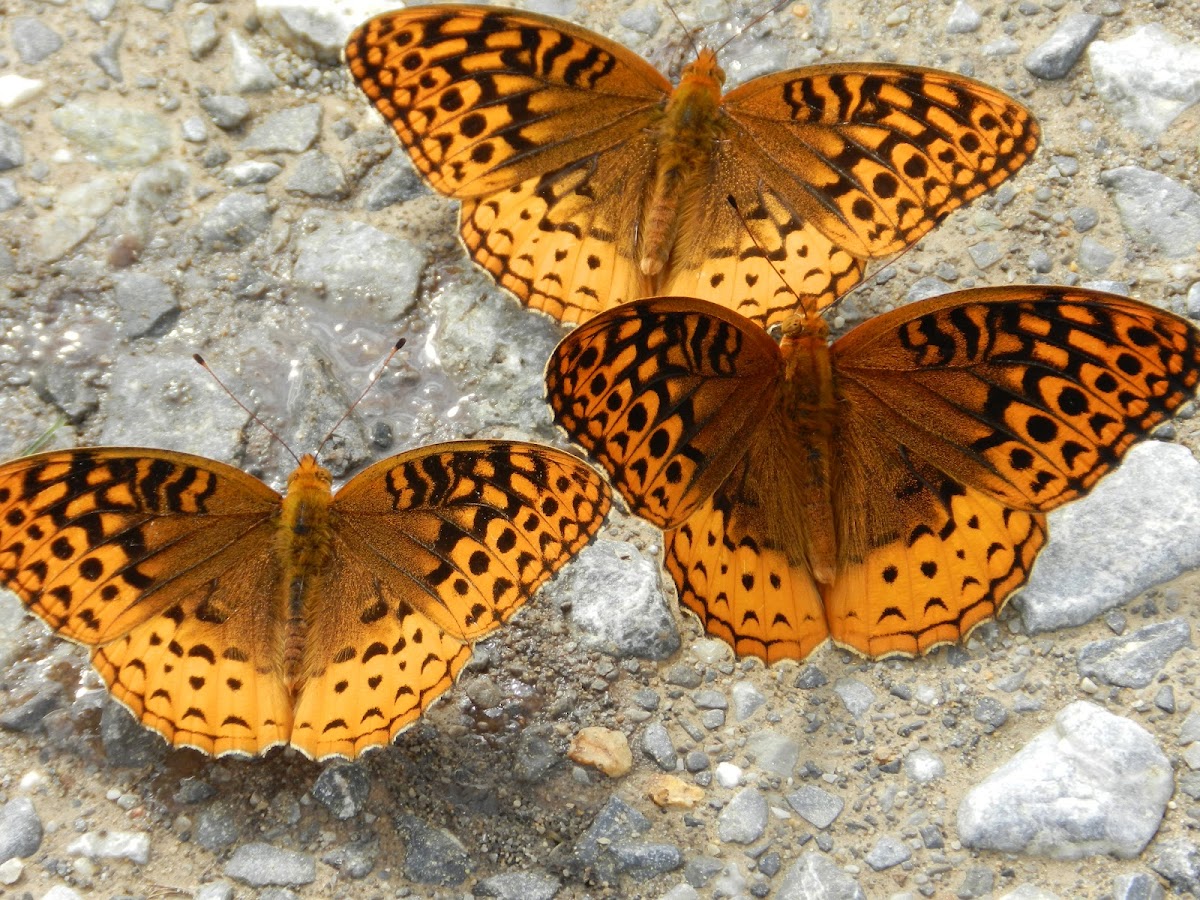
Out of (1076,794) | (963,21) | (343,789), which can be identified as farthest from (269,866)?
(963,21)

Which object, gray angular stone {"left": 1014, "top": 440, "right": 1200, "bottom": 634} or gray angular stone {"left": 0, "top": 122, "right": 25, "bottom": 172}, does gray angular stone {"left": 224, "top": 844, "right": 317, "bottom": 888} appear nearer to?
gray angular stone {"left": 1014, "top": 440, "right": 1200, "bottom": 634}

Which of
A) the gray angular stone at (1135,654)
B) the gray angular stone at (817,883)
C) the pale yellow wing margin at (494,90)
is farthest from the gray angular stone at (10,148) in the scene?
the gray angular stone at (1135,654)

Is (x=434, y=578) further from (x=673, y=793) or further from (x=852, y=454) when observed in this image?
(x=852, y=454)

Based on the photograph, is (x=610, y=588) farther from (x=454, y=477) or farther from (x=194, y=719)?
(x=194, y=719)

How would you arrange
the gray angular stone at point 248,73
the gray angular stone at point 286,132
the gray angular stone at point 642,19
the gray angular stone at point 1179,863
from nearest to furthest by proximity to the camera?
the gray angular stone at point 1179,863 < the gray angular stone at point 286,132 < the gray angular stone at point 248,73 < the gray angular stone at point 642,19

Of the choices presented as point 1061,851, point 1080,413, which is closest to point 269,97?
point 1080,413

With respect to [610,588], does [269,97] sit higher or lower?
higher

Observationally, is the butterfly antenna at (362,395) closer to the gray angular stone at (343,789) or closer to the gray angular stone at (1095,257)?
the gray angular stone at (343,789)

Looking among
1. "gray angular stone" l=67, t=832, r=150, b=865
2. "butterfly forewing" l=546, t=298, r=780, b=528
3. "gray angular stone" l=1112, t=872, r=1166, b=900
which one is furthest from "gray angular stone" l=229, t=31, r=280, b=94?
"gray angular stone" l=1112, t=872, r=1166, b=900
